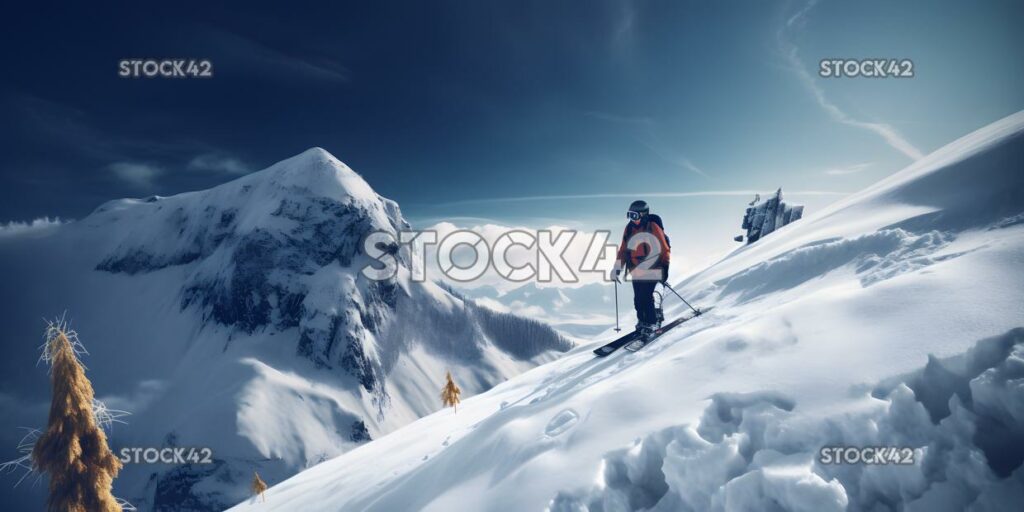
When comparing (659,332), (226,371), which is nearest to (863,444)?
(659,332)

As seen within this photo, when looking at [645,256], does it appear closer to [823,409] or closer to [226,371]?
[823,409]

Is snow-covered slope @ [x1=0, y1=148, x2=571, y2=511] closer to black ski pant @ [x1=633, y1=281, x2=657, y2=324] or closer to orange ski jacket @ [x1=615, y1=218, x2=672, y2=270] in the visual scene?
black ski pant @ [x1=633, y1=281, x2=657, y2=324]

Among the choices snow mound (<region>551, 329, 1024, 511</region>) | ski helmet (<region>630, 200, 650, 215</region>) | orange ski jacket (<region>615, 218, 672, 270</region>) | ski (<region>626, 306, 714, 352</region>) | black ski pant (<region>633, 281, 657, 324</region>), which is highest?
ski helmet (<region>630, 200, 650, 215</region>)

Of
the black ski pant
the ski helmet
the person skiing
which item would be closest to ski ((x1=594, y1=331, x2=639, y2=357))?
the person skiing

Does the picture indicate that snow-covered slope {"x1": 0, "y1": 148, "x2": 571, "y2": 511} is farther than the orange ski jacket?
Yes

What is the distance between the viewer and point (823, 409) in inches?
164

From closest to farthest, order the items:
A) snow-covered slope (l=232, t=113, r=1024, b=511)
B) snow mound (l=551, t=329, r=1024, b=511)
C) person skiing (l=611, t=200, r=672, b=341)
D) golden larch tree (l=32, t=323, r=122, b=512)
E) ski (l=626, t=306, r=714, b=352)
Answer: snow mound (l=551, t=329, r=1024, b=511) < snow-covered slope (l=232, t=113, r=1024, b=511) < ski (l=626, t=306, r=714, b=352) < person skiing (l=611, t=200, r=672, b=341) < golden larch tree (l=32, t=323, r=122, b=512)

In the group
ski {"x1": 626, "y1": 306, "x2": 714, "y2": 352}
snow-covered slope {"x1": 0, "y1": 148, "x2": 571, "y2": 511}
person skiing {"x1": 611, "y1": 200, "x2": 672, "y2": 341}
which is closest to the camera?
ski {"x1": 626, "y1": 306, "x2": 714, "y2": 352}

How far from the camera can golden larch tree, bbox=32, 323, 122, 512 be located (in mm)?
11641

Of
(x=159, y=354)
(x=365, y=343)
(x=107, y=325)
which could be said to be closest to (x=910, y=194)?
(x=365, y=343)

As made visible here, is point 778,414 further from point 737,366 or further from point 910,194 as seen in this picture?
point 910,194

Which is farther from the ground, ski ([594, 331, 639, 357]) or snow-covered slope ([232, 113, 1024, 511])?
ski ([594, 331, 639, 357])

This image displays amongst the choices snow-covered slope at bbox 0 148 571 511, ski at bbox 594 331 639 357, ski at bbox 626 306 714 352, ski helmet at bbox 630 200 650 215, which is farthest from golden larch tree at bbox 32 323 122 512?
snow-covered slope at bbox 0 148 571 511

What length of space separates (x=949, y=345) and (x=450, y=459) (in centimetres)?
691
